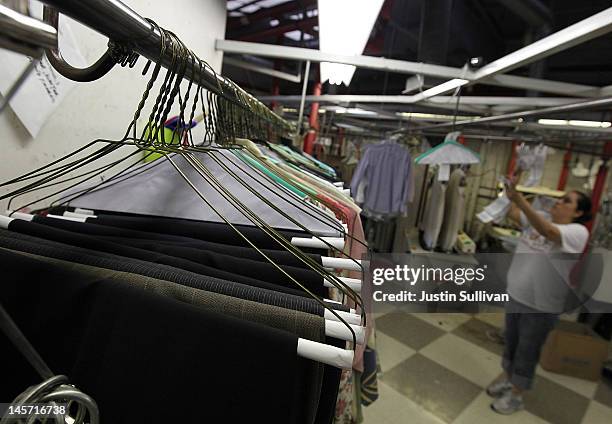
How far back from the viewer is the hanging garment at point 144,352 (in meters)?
0.32

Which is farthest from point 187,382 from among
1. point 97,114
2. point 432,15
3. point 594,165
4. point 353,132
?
point 594,165

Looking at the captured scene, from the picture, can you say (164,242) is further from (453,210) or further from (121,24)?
(453,210)

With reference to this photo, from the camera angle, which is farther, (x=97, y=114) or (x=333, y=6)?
(x=333, y=6)

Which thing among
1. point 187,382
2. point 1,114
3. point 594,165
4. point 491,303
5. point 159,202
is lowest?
point 491,303

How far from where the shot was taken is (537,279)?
1937 mm

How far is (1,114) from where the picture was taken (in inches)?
29.7

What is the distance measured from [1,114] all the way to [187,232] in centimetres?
A: 60

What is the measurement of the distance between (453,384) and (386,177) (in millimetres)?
1926

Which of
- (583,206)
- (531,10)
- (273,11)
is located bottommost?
(583,206)

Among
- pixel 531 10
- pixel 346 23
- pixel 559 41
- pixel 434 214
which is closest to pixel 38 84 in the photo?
pixel 346 23

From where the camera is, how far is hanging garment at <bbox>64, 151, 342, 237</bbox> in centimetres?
66

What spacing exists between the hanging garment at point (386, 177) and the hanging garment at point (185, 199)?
270cm

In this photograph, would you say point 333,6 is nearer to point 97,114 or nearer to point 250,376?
point 97,114

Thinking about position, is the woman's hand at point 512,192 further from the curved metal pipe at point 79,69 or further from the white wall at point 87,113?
the curved metal pipe at point 79,69
